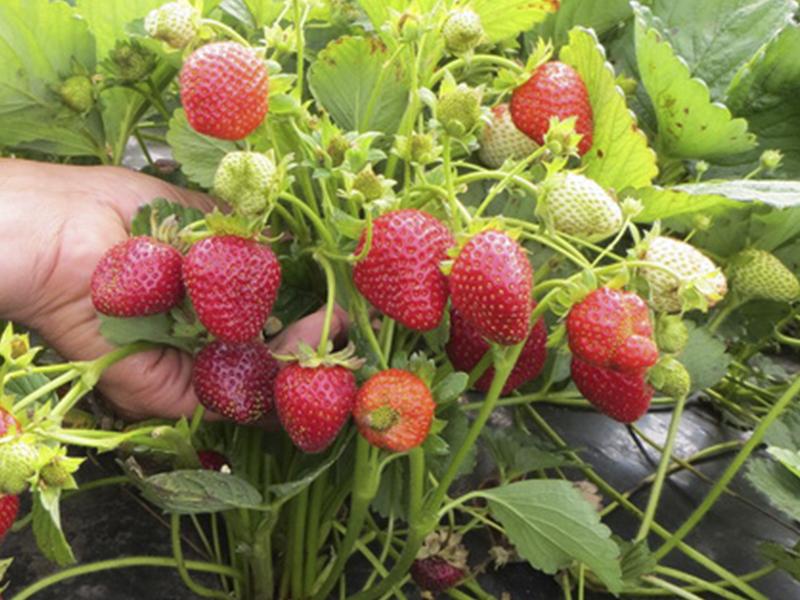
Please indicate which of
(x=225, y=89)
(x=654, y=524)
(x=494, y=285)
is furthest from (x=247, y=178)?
(x=654, y=524)

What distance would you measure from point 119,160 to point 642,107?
0.50 meters

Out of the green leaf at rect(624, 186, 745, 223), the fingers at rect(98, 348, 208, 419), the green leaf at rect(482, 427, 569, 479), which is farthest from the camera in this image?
the green leaf at rect(482, 427, 569, 479)

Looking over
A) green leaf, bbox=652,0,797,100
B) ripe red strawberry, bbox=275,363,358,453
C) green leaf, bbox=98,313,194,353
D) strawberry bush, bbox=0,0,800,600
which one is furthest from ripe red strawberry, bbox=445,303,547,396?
green leaf, bbox=652,0,797,100

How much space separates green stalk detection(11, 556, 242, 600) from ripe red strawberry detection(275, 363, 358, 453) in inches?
13.2

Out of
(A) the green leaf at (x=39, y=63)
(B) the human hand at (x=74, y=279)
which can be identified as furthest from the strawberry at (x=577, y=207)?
(A) the green leaf at (x=39, y=63)

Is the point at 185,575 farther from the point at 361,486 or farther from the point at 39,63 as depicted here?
the point at 39,63

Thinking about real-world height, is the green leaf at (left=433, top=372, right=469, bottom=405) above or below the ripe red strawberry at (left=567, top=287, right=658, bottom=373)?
below

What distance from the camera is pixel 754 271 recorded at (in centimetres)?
74

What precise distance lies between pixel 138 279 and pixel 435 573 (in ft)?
1.43

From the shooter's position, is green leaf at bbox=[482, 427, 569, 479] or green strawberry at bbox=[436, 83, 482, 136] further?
green leaf at bbox=[482, 427, 569, 479]

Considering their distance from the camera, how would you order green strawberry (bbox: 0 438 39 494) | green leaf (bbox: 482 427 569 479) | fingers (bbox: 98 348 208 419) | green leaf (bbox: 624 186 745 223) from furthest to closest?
green leaf (bbox: 482 427 569 479), fingers (bbox: 98 348 208 419), green leaf (bbox: 624 186 745 223), green strawberry (bbox: 0 438 39 494)

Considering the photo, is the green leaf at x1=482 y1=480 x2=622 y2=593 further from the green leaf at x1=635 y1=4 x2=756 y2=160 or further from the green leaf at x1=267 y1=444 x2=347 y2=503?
the green leaf at x1=635 y1=4 x2=756 y2=160

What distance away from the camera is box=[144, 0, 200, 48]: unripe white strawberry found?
0.53 m

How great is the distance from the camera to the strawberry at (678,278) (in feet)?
1.67
